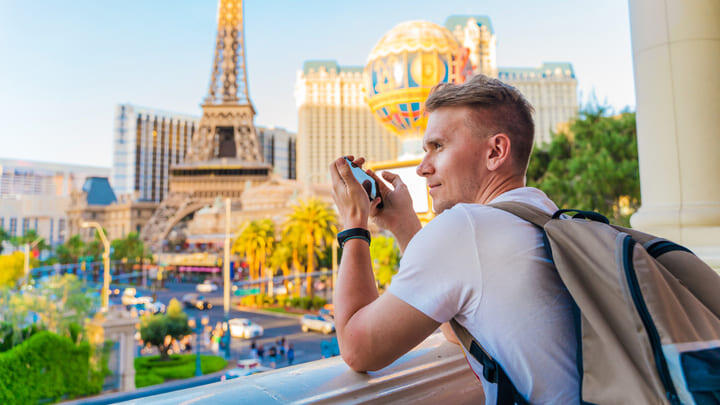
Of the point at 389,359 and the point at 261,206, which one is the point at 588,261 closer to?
the point at 389,359

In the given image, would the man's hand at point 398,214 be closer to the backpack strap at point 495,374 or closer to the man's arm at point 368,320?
the man's arm at point 368,320

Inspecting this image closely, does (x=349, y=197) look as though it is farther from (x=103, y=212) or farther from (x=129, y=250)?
(x=103, y=212)

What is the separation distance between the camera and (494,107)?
145 centimetres

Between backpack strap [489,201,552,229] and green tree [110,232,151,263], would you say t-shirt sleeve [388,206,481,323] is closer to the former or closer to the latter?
backpack strap [489,201,552,229]

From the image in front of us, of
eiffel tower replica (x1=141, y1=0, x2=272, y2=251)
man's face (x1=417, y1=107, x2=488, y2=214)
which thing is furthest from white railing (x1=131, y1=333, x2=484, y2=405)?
eiffel tower replica (x1=141, y1=0, x2=272, y2=251)

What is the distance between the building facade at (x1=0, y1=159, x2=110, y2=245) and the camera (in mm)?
91625

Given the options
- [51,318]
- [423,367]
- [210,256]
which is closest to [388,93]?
[423,367]

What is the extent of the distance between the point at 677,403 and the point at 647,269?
262mm

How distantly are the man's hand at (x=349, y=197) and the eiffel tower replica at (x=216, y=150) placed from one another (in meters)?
65.5

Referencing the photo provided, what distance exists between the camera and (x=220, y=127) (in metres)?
78.1

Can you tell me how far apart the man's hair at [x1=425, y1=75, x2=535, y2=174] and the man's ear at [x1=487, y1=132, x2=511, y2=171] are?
0.7 inches

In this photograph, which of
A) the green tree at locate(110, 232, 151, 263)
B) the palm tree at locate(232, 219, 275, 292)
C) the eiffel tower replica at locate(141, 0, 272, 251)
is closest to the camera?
the palm tree at locate(232, 219, 275, 292)

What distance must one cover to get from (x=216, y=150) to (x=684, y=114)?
257 feet

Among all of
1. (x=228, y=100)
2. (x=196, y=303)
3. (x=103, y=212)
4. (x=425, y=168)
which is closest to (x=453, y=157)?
(x=425, y=168)
